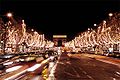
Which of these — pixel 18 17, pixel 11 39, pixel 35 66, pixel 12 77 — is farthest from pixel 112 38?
pixel 12 77

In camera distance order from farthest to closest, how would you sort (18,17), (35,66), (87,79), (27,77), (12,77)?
(18,17), (87,79), (35,66), (27,77), (12,77)

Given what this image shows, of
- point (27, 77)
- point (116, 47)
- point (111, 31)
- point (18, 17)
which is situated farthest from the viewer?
point (18, 17)

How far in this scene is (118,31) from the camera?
252 feet

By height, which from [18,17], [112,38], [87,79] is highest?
[18,17]

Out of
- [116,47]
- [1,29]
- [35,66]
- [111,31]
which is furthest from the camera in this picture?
[116,47]

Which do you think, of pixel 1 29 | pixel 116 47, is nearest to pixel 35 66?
pixel 1 29

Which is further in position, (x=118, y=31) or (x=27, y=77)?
(x=118, y=31)

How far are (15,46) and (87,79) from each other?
7406 cm

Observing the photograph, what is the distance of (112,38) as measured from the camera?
283 ft

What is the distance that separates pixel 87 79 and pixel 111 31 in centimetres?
6422

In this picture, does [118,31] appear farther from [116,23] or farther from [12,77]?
[12,77]

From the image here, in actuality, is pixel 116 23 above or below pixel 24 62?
above

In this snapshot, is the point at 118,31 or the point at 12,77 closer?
the point at 12,77

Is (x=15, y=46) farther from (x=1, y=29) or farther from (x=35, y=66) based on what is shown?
(x=35, y=66)
